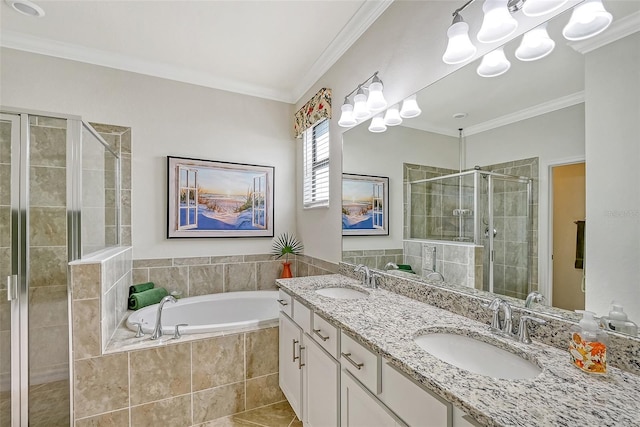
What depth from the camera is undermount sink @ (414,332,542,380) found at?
0.95 meters

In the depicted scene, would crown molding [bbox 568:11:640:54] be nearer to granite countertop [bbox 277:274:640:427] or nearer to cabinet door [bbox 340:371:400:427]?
granite countertop [bbox 277:274:640:427]

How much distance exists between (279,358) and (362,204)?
49.2 inches

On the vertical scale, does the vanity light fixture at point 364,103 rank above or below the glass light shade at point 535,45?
above

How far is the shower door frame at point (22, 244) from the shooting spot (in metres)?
1.63

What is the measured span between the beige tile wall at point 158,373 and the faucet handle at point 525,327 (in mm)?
1570

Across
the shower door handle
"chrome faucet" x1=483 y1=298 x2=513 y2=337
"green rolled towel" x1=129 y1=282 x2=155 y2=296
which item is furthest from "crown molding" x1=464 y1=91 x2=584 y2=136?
"green rolled towel" x1=129 y1=282 x2=155 y2=296

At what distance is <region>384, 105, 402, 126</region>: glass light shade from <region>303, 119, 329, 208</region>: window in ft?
2.55

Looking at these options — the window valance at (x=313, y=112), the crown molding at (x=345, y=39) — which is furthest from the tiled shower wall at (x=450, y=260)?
the crown molding at (x=345, y=39)

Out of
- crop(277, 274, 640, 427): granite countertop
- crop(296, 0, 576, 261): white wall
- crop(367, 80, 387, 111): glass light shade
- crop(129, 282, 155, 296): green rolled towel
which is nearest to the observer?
crop(277, 274, 640, 427): granite countertop

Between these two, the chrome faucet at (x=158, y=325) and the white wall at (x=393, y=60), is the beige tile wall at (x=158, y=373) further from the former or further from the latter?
the white wall at (x=393, y=60)

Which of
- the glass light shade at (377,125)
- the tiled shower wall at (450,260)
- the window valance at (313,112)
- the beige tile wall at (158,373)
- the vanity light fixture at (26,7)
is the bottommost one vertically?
the beige tile wall at (158,373)

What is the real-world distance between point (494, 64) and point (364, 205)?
1099 mm

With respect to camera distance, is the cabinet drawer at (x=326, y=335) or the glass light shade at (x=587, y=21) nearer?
the glass light shade at (x=587, y=21)

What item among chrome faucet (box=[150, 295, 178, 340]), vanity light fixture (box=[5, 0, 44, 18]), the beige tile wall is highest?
vanity light fixture (box=[5, 0, 44, 18])
